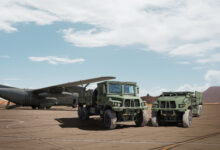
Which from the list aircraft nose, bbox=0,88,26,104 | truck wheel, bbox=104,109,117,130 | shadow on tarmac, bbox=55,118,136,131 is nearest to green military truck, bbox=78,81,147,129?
truck wheel, bbox=104,109,117,130

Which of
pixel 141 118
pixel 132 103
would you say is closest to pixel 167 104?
pixel 141 118

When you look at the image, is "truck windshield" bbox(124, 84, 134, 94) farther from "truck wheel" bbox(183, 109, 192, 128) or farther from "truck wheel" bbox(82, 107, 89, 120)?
"truck wheel" bbox(82, 107, 89, 120)

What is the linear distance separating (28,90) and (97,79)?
10.8m

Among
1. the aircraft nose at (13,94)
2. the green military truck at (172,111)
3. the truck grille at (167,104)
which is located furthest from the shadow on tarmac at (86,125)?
the aircraft nose at (13,94)

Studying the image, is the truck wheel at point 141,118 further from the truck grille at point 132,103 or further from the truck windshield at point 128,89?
the truck windshield at point 128,89

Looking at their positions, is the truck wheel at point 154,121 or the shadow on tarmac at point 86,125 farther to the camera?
the truck wheel at point 154,121

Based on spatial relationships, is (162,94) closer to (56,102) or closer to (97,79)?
(97,79)

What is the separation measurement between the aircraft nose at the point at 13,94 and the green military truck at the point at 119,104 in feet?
75.6

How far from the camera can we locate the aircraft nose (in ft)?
118

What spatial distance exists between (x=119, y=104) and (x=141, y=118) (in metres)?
1.91

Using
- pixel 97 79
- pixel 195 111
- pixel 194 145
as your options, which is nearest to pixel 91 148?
pixel 194 145

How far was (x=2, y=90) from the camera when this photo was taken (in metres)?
35.9

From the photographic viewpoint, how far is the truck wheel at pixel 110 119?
1392 centimetres

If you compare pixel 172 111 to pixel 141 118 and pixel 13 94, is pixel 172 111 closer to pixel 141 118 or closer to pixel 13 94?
pixel 141 118
